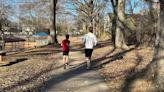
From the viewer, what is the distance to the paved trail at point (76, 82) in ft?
37.2

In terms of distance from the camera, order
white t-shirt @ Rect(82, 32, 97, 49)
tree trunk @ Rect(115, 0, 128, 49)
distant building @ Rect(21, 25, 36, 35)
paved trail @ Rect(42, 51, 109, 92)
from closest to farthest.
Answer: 1. paved trail @ Rect(42, 51, 109, 92)
2. white t-shirt @ Rect(82, 32, 97, 49)
3. tree trunk @ Rect(115, 0, 128, 49)
4. distant building @ Rect(21, 25, 36, 35)

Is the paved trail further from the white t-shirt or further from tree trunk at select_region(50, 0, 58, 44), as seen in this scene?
tree trunk at select_region(50, 0, 58, 44)

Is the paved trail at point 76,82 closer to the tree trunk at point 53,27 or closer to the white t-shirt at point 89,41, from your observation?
the white t-shirt at point 89,41

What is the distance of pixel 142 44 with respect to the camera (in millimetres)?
29656

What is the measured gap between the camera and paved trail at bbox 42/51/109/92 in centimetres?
1134

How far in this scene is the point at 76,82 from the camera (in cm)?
1284

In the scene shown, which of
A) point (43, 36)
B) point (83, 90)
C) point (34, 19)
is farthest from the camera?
point (34, 19)

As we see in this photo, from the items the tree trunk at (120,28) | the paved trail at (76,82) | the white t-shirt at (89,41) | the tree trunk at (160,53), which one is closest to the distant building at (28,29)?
the tree trunk at (120,28)

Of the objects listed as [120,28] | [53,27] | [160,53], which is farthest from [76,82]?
[53,27]

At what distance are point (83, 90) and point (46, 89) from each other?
1.12m

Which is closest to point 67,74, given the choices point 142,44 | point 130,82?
point 130,82

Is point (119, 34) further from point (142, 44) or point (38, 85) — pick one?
point (38, 85)

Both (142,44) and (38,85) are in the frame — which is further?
(142,44)

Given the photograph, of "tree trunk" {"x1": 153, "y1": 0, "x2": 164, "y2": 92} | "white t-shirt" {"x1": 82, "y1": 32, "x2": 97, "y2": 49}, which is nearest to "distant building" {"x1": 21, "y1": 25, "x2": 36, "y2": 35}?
"white t-shirt" {"x1": 82, "y1": 32, "x2": 97, "y2": 49}
